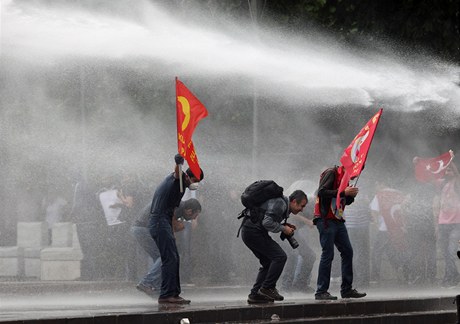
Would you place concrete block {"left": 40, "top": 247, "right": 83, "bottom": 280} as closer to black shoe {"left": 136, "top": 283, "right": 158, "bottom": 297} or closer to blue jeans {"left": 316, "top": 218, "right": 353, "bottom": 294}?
black shoe {"left": 136, "top": 283, "right": 158, "bottom": 297}

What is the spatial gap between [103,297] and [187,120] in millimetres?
3168

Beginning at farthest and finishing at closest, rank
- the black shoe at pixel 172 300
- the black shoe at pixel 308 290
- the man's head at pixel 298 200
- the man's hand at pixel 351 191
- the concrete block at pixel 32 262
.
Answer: the concrete block at pixel 32 262 < the black shoe at pixel 308 290 < the man's head at pixel 298 200 < the man's hand at pixel 351 191 < the black shoe at pixel 172 300

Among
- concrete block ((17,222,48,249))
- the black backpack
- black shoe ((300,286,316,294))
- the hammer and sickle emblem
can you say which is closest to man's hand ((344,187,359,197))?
Result: the black backpack

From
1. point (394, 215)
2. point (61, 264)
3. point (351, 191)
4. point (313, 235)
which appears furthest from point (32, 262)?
point (351, 191)

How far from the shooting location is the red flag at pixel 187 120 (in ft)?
50.5

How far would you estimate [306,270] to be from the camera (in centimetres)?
1892

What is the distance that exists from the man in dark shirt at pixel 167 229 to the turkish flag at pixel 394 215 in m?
6.70

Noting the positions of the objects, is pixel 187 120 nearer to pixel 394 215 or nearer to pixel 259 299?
pixel 259 299

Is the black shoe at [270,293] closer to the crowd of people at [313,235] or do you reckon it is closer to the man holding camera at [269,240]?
the man holding camera at [269,240]

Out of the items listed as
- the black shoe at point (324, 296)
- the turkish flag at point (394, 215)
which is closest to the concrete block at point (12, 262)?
the turkish flag at point (394, 215)

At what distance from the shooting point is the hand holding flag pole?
15.4 meters

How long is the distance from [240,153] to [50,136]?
6.94 meters

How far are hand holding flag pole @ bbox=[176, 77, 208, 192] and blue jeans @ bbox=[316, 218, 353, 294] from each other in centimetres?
179

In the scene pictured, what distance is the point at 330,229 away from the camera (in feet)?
54.6
